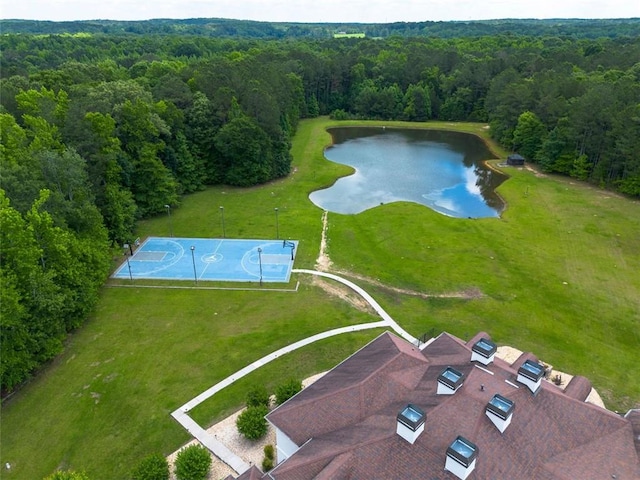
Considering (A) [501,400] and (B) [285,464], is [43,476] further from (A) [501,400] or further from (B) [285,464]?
(A) [501,400]

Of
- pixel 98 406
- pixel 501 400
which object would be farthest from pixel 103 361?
pixel 501 400

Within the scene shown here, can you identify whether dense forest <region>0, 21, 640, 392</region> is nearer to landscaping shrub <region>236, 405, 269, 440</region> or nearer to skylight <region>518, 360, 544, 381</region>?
landscaping shrub <region>236, 405, 269, 440</region>

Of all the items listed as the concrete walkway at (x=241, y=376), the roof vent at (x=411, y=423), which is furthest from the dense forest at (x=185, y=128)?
the roof vent at (x=411, y=423)

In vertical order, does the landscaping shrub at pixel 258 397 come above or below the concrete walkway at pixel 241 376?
above

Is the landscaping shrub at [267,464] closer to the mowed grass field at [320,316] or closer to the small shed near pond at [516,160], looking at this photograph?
the mowed grass field at [320,316]

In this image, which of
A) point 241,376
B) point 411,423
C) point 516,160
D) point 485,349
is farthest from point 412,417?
A: point 516,160

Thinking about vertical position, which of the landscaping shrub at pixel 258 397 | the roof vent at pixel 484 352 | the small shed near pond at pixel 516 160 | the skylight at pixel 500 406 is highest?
the skylight at pixel 500 406

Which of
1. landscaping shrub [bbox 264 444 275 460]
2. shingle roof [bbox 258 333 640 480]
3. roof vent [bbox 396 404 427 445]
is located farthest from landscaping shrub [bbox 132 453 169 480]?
roof vent [bbox 396 404 427 445]
